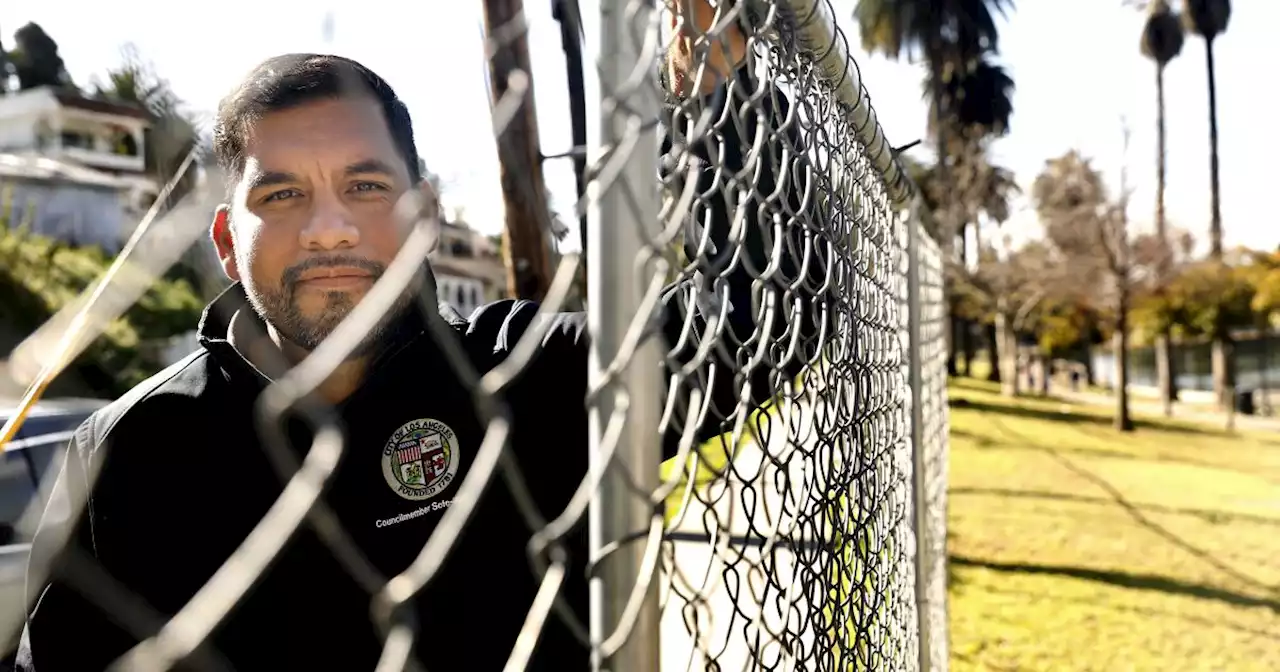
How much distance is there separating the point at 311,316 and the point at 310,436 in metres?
0.22

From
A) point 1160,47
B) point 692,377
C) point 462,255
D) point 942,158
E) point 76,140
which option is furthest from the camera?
point 1160,47

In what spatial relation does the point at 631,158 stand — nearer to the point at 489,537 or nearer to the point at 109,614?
the point at 489,537

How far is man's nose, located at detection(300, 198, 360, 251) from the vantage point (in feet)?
4.60

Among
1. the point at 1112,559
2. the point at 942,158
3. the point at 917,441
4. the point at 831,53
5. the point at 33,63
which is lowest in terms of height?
the point at 1112,559

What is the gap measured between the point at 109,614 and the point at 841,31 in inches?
67.7

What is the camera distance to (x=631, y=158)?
85 centimetres

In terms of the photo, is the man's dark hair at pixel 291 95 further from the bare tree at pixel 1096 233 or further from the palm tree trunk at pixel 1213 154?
the palm tree trunk at pixel 1213 154

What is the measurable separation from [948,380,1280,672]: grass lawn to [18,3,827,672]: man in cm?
384

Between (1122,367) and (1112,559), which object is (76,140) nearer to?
(1112,559)

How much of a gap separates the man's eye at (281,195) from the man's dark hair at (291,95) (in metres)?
0.13

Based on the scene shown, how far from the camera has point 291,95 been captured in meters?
1.58

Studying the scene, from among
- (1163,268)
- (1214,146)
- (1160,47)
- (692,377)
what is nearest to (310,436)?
(692,377)

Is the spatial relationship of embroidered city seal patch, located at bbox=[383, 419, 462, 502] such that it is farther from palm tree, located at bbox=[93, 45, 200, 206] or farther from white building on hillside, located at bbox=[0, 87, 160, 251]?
white building on hillside, located at bbox=[0, 87, 160, 251]

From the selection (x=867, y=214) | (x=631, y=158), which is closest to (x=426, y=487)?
(x=631, y=158)
